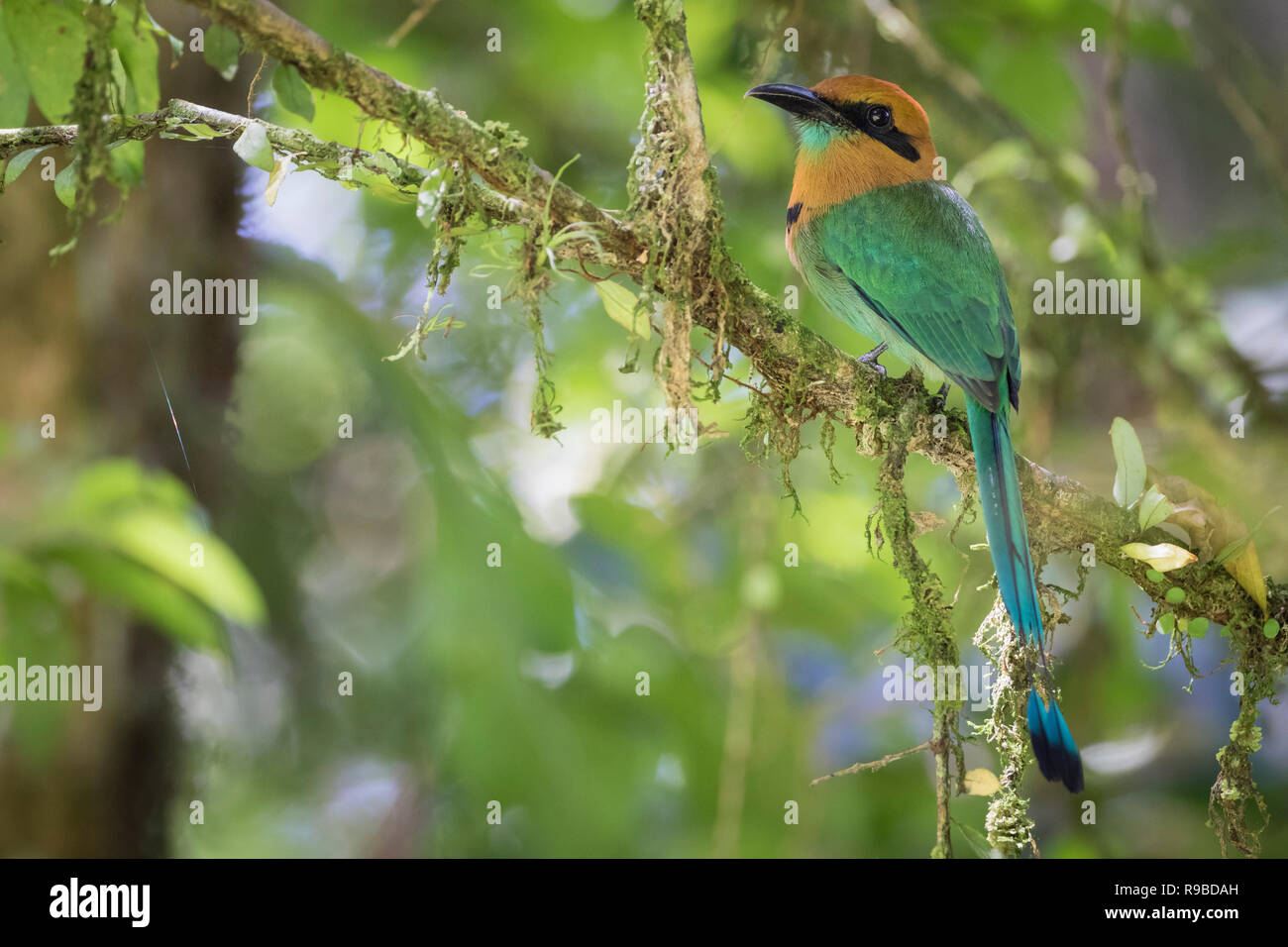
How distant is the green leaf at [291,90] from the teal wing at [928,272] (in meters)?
1.30

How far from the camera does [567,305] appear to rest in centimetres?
359

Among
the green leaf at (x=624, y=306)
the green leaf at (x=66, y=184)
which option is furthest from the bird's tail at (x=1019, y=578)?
the green leaf at (x=66, y=184)

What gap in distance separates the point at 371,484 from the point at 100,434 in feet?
3.98

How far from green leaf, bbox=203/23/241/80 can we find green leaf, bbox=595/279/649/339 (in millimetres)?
577

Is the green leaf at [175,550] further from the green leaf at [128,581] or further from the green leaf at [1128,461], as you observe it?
the green leaf at [1128,461]

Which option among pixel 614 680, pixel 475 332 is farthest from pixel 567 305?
pixel 614 680

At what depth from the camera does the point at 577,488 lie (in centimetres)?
363

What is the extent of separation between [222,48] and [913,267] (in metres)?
1.46

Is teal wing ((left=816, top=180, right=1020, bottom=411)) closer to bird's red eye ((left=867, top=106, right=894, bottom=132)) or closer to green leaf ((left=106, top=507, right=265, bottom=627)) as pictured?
bird's red eye ((left=867, top=106, right=894, bottom=132))

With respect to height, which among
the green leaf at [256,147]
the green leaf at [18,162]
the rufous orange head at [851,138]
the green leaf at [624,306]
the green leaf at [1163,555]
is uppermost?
the rufous orange head at [851,138]

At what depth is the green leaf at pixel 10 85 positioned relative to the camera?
4.39 ft

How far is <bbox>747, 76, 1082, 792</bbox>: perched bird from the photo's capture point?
181 centimetres

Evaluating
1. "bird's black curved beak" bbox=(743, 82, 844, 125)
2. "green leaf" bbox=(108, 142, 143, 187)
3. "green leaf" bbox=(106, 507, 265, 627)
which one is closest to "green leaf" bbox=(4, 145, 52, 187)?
"green leaf" bbox=(108, 142, 143, 187)

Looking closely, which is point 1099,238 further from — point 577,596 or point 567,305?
point 577,596
